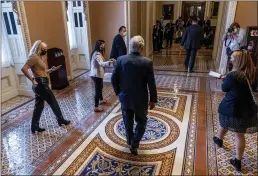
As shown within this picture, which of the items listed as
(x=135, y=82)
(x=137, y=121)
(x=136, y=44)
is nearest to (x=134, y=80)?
(x=135, y=82)

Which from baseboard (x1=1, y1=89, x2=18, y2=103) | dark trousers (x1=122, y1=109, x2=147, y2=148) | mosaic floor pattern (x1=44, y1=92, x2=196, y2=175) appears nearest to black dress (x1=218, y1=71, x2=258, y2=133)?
mosaic floor pattern (x1=44, y1=92, x2=196, y2=175)

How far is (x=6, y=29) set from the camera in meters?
3.93

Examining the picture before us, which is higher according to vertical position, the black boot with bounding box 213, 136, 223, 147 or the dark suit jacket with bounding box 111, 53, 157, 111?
the dark suit jacket with bounding box 111, 53, 157, 111

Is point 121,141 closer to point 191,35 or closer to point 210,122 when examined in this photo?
point 210,122

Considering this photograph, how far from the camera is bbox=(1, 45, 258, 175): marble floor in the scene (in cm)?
221

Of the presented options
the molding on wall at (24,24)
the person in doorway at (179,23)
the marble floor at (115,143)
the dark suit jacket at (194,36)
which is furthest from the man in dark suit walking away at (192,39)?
the person in doorway at (179,23)

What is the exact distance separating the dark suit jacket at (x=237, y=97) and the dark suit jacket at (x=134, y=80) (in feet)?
2.39

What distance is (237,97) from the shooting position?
1.98 meters

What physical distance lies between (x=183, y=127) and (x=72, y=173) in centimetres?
167

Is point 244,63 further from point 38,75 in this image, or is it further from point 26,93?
point 26,93

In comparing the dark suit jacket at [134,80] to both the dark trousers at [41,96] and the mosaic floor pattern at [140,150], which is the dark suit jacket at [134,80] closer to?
the mosaic floor pattern at [140,150]

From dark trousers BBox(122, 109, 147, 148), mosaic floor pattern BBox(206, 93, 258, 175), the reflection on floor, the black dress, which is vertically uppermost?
the black dress

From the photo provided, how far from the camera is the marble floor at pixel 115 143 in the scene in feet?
7.26

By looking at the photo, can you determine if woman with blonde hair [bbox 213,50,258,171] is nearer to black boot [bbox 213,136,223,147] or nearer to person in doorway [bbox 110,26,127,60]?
black boot [bbox 213,136,223,147]
